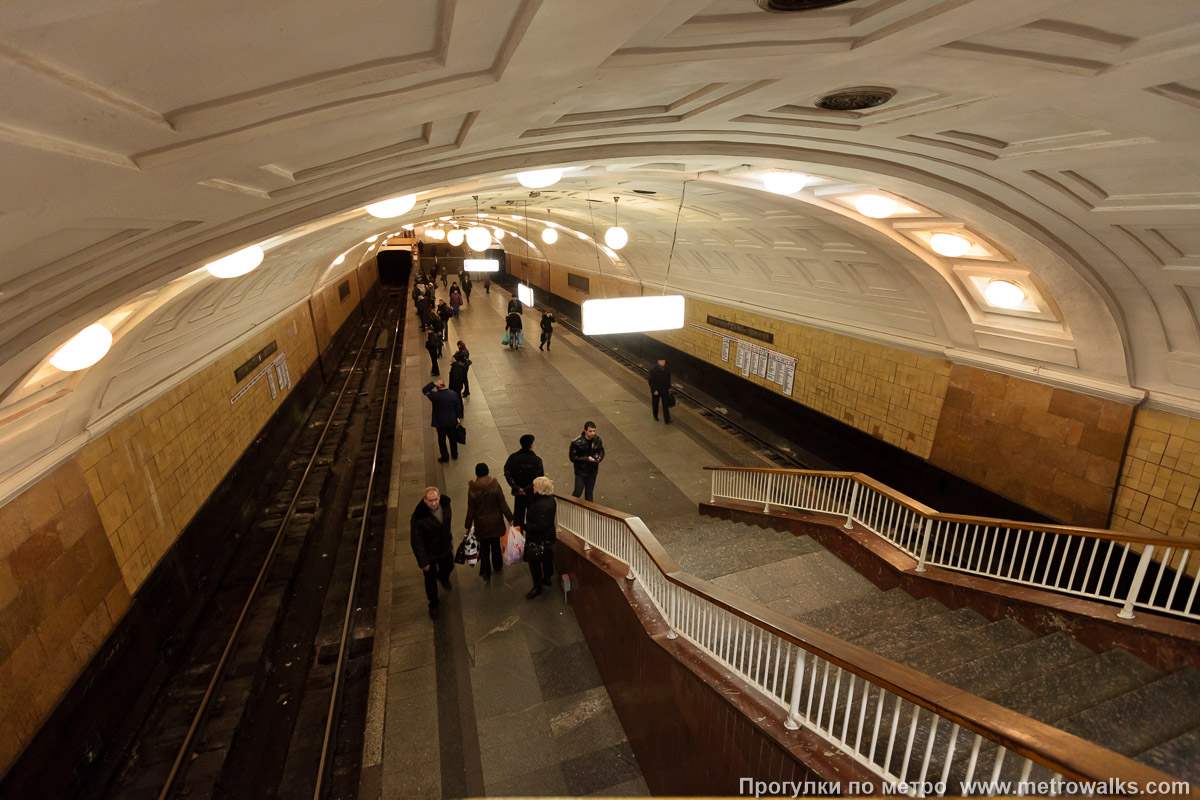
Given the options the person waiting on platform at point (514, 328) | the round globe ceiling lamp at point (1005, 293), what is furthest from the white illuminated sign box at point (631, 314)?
the person waiting on platform at point (514, 328)

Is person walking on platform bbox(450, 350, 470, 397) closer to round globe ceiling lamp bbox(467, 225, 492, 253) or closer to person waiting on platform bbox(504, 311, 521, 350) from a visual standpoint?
round globe ceiling lamp bbox(467, 225, 492, 253)

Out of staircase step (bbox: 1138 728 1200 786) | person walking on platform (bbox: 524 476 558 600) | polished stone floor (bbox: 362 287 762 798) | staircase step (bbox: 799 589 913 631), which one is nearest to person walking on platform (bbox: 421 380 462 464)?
polished stone floor (bbox: 362 287 762 798)

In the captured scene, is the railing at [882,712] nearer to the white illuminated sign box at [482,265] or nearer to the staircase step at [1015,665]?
the staircase step at [1015,665]

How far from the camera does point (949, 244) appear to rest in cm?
584

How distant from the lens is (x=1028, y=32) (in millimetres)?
2273

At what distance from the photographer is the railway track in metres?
4.75

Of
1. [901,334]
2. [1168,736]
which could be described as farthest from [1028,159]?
[901,334]

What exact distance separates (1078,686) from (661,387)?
→ 8.18 meters

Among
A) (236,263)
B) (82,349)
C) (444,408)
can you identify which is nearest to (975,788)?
(236,263)

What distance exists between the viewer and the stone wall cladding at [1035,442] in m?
5.80

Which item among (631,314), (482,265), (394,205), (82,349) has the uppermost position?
(394,205)

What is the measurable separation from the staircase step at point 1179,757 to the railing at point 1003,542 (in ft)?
4.12

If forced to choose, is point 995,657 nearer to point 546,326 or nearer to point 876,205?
point 876,205

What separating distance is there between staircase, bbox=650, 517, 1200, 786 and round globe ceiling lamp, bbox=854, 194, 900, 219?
139 inches
